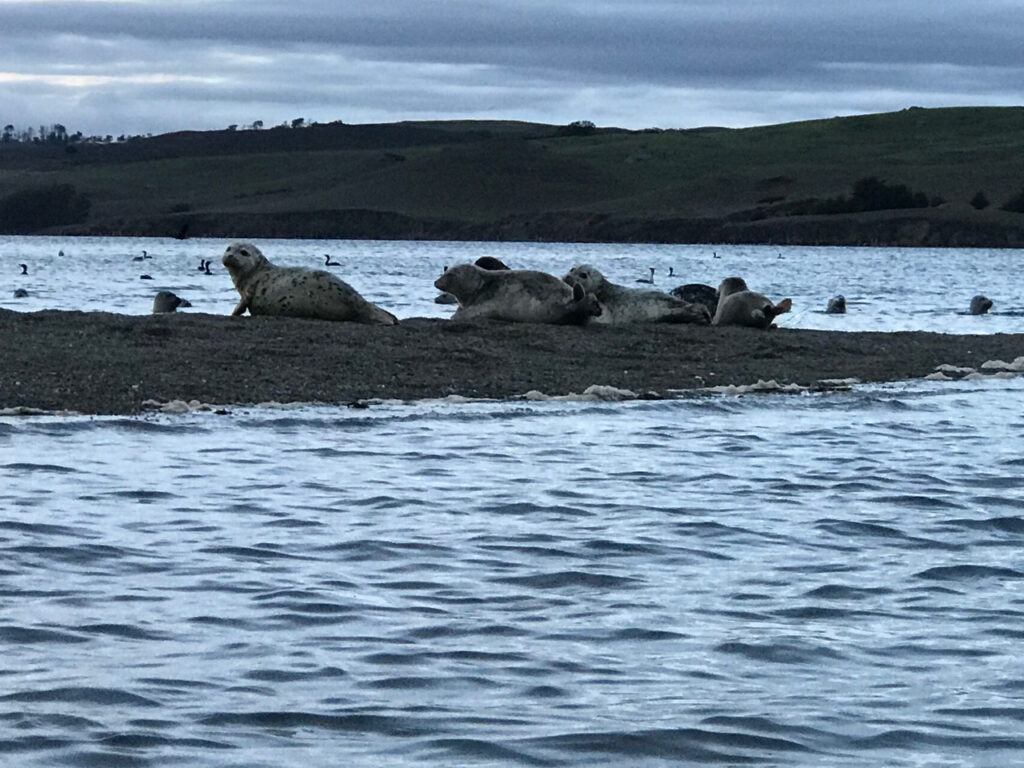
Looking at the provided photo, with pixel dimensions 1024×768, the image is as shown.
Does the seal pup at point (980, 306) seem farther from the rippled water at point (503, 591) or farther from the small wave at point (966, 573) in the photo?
the small wave at point (966, 573)

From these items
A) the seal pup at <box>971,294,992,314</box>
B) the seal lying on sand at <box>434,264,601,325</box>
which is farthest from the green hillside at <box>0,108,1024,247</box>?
the seal lying on sand at <box>434,264,601,325</box>

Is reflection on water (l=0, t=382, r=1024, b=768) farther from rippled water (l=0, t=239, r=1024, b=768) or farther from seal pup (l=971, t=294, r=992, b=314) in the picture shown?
seal pup (l=971, t=294, r=992, b=314)

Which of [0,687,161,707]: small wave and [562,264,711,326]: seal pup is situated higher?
[562,264,711,326]: seal pup

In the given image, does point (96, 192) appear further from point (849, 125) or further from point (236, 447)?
point (236, 447)

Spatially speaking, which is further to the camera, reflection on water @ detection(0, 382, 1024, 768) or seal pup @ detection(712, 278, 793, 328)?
seal pup @ detection(712, 278, 793, 328)

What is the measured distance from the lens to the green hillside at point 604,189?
142 meters

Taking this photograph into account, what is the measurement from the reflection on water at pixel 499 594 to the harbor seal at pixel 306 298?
25.4 feet

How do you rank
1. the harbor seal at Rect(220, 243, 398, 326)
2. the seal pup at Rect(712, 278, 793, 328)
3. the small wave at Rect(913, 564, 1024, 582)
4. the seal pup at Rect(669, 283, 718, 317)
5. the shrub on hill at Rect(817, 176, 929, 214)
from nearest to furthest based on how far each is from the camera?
the small wave at Rect(913, 564, 1024, 582), the harbor seal at Rect(220, 243, 398, 326), the seal pup at Rect(712, 278, 793, 328), the seal pup at Rect(669, 283, 718, 317), the shrub on hill at Rect(817, 176, 929, 214)

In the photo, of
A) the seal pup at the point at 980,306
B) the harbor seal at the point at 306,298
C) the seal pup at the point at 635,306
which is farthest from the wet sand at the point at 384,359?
the seal pup at the point at 980,306

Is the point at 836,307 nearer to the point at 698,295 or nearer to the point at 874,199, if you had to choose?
the point at 698,295

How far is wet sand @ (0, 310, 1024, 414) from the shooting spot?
15.6 meters

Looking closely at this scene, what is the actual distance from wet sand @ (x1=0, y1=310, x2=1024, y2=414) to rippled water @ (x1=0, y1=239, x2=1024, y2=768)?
114 cm

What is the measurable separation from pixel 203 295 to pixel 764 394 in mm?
20776

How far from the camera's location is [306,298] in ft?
73.9
